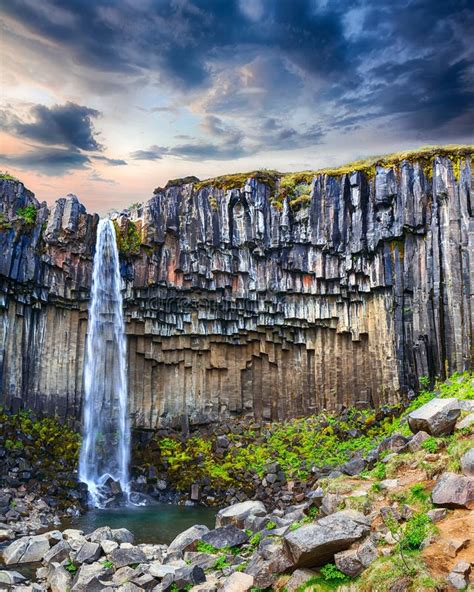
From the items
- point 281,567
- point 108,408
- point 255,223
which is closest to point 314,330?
point 255,223

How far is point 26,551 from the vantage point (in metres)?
14.8

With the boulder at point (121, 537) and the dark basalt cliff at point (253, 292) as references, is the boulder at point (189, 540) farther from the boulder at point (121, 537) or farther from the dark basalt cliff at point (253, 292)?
the dark basalt cliff at point (253, 292)

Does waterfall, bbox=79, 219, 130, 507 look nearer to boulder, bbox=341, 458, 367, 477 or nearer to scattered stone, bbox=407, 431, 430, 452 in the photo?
boulder, bbox=341, 458, 367, 477

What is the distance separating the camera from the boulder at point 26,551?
14.6m

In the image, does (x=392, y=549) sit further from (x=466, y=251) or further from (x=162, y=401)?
(x=162, y=401)

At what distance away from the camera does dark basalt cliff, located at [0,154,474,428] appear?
26109 millimetres

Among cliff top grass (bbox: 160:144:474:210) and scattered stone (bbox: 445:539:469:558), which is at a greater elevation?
A: cliff top grass (bbox: 160:144:474:210)

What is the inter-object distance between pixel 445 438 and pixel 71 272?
70.3 ft

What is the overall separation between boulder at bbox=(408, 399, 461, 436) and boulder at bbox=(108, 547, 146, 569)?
7.12 metres

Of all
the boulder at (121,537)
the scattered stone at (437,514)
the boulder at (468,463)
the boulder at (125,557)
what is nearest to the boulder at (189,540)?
the boulder at (125,557)

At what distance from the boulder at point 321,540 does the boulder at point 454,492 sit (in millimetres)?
1291

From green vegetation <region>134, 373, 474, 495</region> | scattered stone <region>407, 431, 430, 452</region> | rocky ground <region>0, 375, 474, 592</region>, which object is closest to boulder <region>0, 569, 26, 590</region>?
rocky ground <region>0, 375, 474, 592</region>

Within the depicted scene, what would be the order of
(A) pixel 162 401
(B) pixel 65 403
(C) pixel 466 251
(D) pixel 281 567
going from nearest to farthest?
(D) pixel 281 567, (C) pixel 466 251, (B) pixel 65 403, (A) pixel 162 401

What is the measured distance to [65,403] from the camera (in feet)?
93.9
